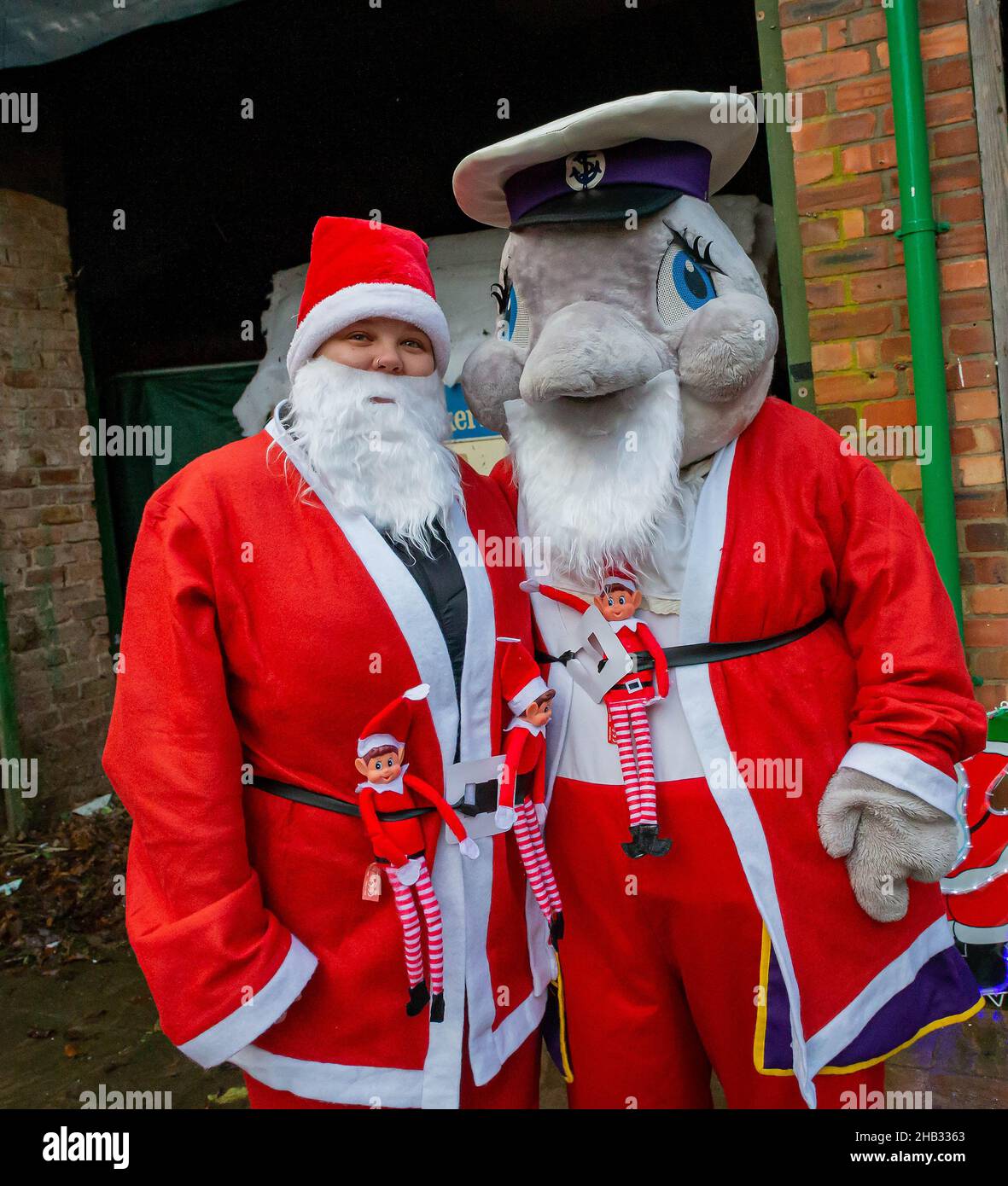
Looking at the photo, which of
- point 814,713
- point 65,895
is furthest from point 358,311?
point 65,895

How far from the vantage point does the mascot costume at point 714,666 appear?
1702 mm

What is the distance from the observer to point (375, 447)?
1.76 m

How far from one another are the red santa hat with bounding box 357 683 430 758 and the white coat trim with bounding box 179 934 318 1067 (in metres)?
0.38

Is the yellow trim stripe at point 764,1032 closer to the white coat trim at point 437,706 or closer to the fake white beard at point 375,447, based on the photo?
the white coat trim at point 437,706

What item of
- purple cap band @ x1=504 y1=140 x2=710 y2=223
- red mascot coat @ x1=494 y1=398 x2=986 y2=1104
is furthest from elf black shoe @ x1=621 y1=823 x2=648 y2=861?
purple cap band @ x1=504 y1=140 x2=710 y2=223

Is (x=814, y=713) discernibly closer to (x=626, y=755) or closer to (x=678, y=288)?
(x=626, y=755)

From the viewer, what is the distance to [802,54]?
266 cm

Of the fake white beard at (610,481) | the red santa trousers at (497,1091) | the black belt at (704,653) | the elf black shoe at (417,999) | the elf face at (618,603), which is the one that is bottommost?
the red santa trousers at (497,1091)

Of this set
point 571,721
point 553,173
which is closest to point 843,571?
point 571,721

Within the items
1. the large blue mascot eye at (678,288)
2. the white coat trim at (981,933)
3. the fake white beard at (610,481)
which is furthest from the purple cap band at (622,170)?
the white coat trim at (981,933)

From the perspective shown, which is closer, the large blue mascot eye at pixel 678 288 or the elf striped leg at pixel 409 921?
the elf striped leg at pixel 409 921

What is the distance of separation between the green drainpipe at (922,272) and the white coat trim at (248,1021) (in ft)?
6.33

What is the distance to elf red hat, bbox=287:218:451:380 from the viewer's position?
1.82 metres
